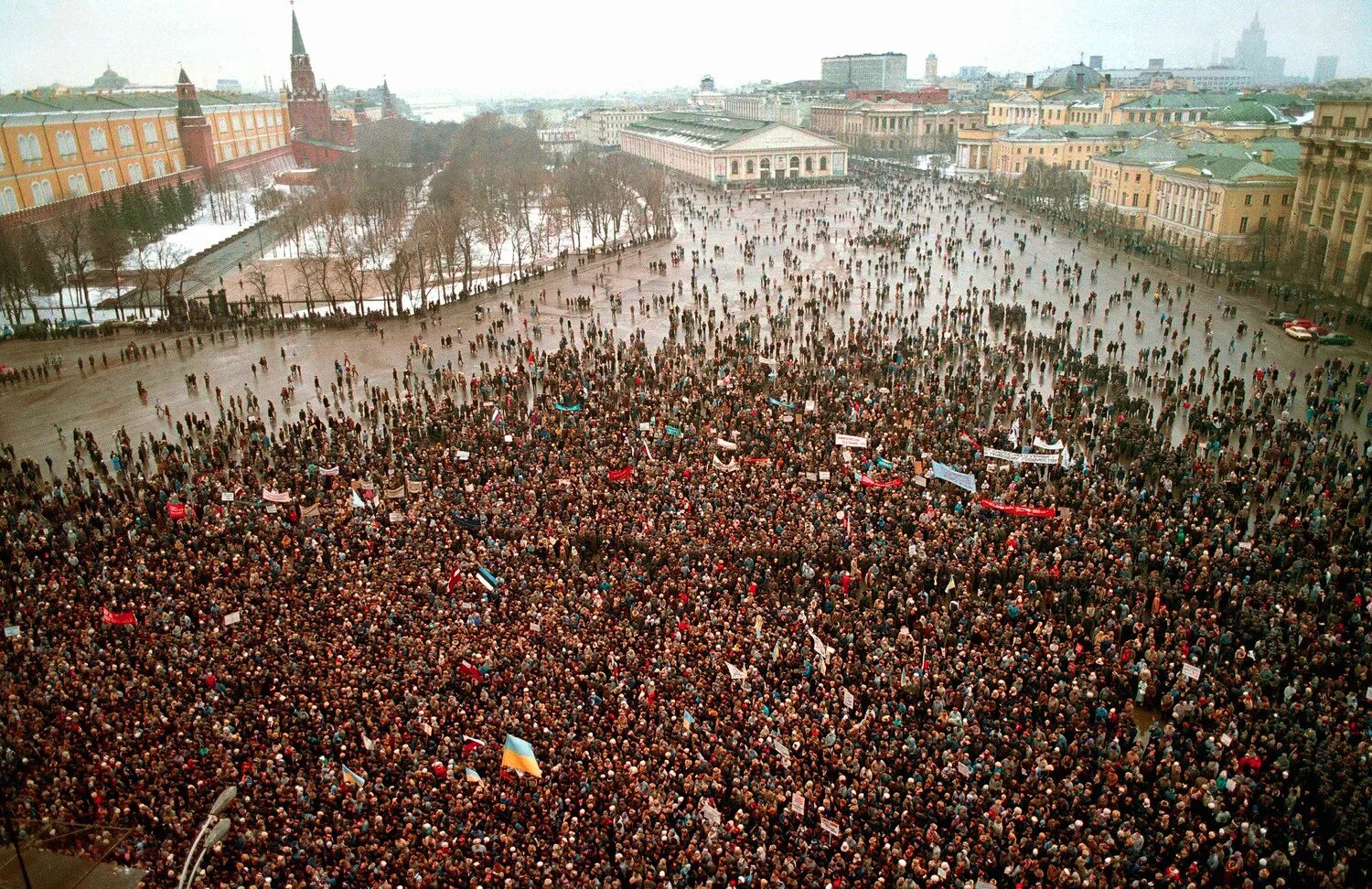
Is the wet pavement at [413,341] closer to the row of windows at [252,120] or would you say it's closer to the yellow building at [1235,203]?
the yellow building at [1235,203]

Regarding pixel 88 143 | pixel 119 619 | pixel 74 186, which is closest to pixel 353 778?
pixel 119 619

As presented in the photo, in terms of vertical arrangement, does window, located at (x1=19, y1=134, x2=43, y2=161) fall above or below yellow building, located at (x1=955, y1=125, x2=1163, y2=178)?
above

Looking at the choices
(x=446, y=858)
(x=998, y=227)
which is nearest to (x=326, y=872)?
(x=446, y=858)

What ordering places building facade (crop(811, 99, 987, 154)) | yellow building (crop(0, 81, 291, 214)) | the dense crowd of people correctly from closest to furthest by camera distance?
the dense crowd of people → yellow building (crop(0, 81, 291, 214)) → building facade (crop(811, 99, 987, 154))

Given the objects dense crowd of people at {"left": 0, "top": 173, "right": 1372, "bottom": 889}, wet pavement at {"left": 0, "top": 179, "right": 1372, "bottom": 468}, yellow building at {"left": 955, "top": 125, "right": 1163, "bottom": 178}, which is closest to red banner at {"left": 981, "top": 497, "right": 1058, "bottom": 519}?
dense crowd of people at {"left": 0, "top": 173, "right": 1372, "bottom": 889}

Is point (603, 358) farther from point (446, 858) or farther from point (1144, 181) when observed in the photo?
point (1144, 181)

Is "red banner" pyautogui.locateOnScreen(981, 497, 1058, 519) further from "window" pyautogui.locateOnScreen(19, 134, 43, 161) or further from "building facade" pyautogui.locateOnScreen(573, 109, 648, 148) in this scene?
"building facade" pyautogui.locateOnScreen(573, 109, 648, 148)

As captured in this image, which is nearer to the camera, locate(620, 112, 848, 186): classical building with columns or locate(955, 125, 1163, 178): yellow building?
locate(955, 125, 1163, 178): yellow building

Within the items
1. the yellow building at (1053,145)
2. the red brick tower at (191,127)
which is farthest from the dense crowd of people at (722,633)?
the red brick tower at (191,127)
